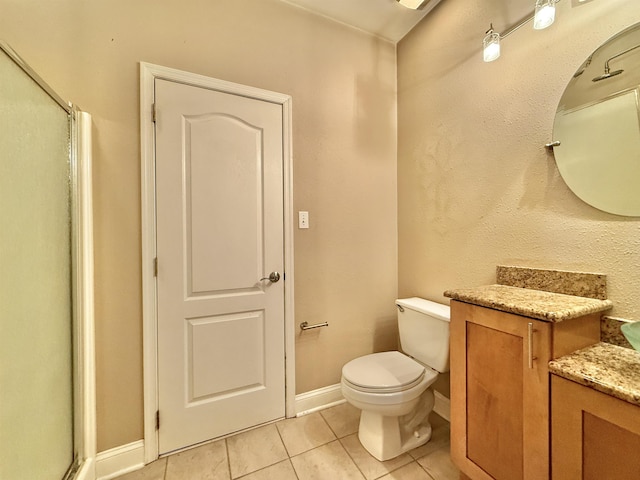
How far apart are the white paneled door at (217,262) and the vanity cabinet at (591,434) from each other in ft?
4.25

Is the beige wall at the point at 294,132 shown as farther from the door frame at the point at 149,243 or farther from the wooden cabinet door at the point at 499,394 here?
the wooden cabinet door at the point at 499,394

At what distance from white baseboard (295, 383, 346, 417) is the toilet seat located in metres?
0.45

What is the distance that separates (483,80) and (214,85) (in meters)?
1.49

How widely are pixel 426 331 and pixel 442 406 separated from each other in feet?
1.93

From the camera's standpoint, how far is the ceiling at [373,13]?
5.56 feet

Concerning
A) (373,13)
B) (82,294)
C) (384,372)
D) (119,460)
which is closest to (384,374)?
(384,372)

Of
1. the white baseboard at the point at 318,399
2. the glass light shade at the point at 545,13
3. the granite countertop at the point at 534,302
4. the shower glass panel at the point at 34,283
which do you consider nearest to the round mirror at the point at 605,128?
the glass light shade at the point at 545,13

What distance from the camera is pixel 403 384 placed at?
51.3 inches

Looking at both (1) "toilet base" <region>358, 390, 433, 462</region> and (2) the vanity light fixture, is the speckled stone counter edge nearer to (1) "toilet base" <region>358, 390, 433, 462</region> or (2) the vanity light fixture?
(1) "toilet base" <region>358, 390, 433, 462</region>

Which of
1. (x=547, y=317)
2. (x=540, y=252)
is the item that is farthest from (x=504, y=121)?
(x=547, y=317)

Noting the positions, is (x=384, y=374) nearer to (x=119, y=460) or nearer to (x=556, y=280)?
(x=556, y=280)

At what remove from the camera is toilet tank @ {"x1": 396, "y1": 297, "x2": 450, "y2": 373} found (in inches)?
56.6

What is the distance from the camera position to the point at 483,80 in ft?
4.76

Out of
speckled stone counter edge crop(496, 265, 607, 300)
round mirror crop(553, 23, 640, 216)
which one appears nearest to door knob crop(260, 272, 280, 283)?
speckled stone counter edge crop(496, 265, 607, 300)
